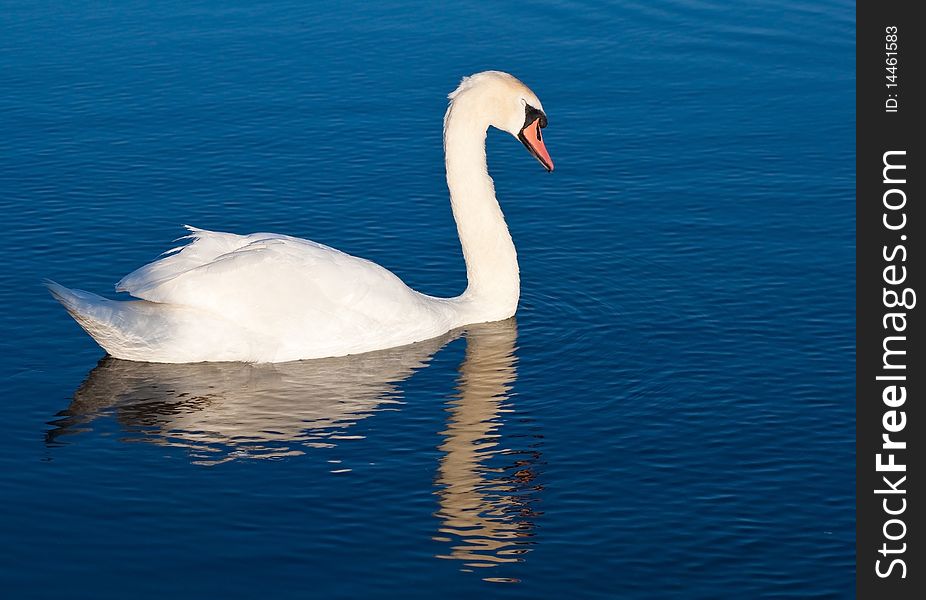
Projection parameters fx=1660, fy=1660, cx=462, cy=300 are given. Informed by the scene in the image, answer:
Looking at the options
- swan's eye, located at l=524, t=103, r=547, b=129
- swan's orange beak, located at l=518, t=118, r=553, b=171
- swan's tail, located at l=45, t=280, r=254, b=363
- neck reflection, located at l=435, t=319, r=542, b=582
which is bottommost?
neck reflection, located at l=435, t=319, r=542, b=582

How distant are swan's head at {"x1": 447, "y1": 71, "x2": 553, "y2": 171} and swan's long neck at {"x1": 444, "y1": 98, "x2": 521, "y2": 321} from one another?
2.1 inches

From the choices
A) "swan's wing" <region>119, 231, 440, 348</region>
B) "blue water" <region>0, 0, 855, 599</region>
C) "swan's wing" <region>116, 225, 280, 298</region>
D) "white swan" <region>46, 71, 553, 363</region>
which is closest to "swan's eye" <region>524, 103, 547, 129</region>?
"blue water" <region>0, 0, 855, 599</region>

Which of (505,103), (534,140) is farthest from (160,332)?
(534,140)

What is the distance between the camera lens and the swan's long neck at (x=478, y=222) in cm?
1209

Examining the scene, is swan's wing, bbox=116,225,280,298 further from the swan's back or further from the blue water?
the blue water

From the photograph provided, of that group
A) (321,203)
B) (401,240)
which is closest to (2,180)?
(321,203)

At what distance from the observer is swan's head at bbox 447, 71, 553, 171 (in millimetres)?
12164

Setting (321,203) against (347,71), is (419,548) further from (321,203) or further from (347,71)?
(347,71)

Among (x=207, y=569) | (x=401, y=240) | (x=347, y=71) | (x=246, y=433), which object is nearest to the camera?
(x=207, y=569)

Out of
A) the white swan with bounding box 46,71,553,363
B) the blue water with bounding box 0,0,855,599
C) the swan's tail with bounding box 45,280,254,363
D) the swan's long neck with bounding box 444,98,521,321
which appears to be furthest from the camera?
the swan's long neck with bounding box 444,98,521,321

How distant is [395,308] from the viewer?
37.2 ft

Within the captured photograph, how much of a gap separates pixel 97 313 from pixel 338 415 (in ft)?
5.83

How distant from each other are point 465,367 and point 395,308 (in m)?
0.64

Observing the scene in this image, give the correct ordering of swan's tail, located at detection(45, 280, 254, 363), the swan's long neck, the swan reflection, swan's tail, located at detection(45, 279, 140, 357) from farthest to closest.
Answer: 1. the swan's long neck
2. swan's tail, located at detection(45, 280, 254, 363)
3. swan's tail, located at detection(45, 279, 140, 357)
4. the swan reflection
